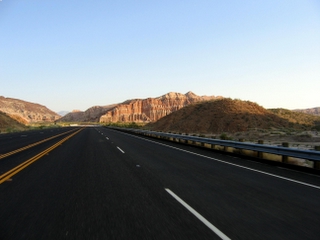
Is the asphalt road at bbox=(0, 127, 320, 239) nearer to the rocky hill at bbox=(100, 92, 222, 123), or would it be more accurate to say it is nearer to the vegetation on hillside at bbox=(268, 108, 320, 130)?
the vegetation on hillside at bbox=(268, 108, 320, 130)

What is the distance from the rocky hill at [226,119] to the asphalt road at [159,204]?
46059 mm

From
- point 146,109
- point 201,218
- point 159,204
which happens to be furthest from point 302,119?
point 146,109

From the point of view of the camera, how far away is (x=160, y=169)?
959cm

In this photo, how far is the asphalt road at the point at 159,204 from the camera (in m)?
4.14

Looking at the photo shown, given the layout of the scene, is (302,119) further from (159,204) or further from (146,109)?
(146,109)

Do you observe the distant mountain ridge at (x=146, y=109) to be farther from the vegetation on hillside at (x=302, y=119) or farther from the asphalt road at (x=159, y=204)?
the asphalt road at (x=159, y=204)

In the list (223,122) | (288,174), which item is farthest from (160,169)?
(223,122)

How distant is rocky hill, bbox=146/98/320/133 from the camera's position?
5497 centimetres

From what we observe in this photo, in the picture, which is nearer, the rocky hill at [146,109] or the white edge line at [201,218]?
the white edge line at [201,218]

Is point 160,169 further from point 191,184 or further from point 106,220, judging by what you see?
point 106,220

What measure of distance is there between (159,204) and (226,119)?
5391cm

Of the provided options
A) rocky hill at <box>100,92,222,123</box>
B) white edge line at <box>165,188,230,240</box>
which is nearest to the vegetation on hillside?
white edge line at <box>165,188,230,240</box>

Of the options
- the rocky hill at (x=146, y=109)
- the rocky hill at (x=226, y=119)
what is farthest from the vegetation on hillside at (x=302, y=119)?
the rocky hill at (x=146, y=109)

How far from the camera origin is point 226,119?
57562mm
